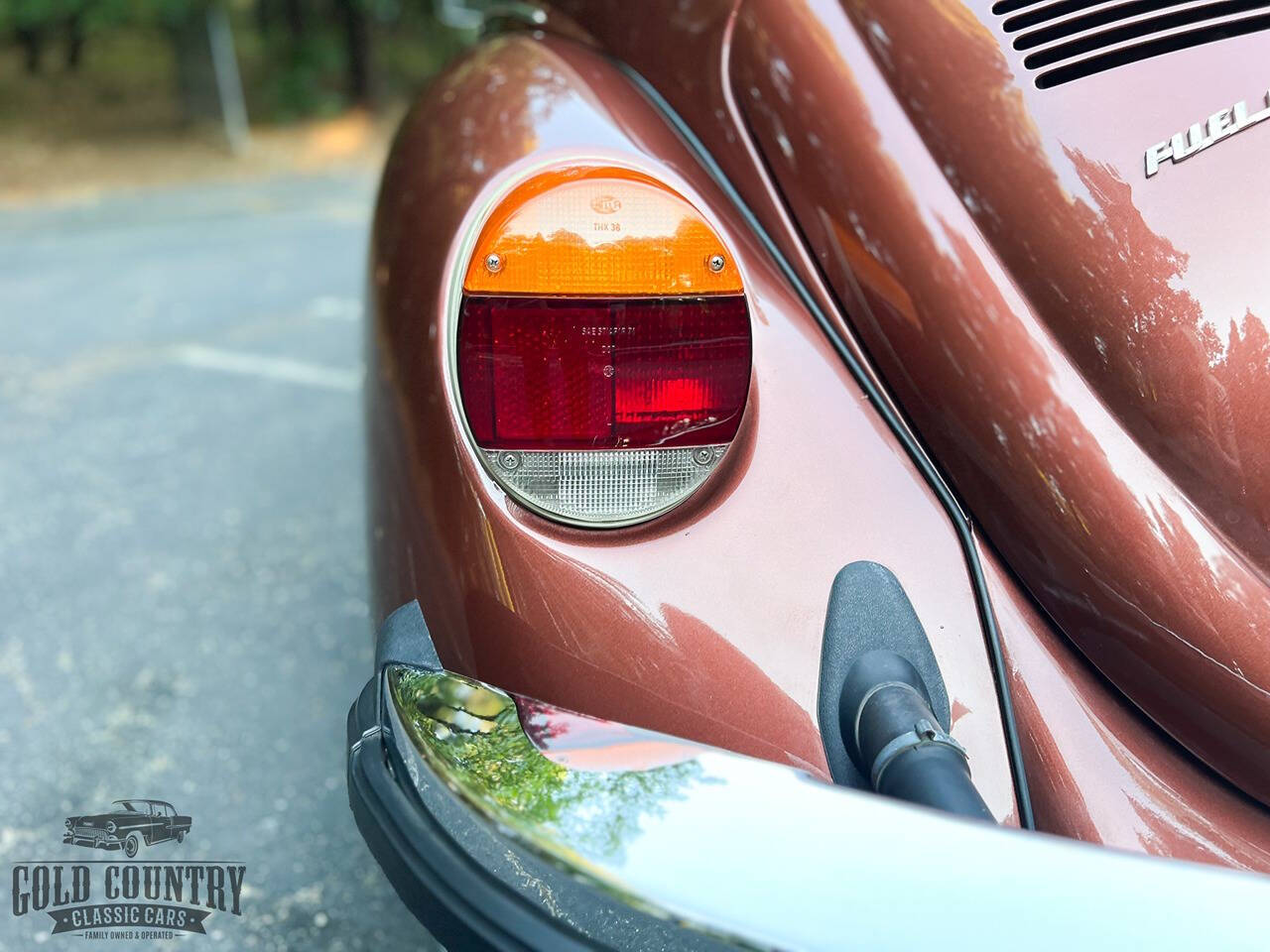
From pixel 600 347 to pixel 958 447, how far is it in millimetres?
464

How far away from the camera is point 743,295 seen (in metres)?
1.22

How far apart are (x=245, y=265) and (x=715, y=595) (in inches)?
276

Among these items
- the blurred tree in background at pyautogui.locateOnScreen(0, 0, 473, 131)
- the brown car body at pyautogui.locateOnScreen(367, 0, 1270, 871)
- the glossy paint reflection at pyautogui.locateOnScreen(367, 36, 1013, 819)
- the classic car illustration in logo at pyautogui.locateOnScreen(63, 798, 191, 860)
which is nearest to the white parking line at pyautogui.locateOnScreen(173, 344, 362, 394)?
the classic car illustration in logo at pyautogui.locateOnScreen(63, 798, 191, 860)

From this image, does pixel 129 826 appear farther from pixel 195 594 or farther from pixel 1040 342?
pixel 1040 342

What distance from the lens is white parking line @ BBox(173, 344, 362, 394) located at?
4.78 m

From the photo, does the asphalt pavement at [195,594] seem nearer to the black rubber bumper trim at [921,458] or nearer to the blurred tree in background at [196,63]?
the black rubber bumper trim at [921,458]

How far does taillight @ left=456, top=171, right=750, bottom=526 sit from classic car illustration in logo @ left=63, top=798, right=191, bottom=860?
54.7 inches

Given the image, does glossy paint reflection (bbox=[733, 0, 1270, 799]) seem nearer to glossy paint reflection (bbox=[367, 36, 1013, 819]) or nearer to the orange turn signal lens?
glossy paint reflection (bbox=[367, 36, 1013, 819])

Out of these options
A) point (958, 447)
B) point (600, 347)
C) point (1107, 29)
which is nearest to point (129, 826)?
point (600, 347)

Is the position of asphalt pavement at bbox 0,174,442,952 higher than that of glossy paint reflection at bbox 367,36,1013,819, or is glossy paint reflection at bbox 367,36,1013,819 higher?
glossy paint reflection at bbox 367,36,1013,819

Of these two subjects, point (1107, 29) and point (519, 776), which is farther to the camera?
point (1107, 29)

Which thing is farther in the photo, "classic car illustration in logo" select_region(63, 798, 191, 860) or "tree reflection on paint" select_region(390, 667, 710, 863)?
"classic car illustration in logo" select_region(63, 798, 191, 860)

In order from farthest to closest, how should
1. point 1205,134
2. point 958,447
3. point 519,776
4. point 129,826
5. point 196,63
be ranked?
1. point 196,63
2. point 129,826
3. point 958,447
4. point 1205,134
5. point 519,776

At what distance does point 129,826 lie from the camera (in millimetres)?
2127
